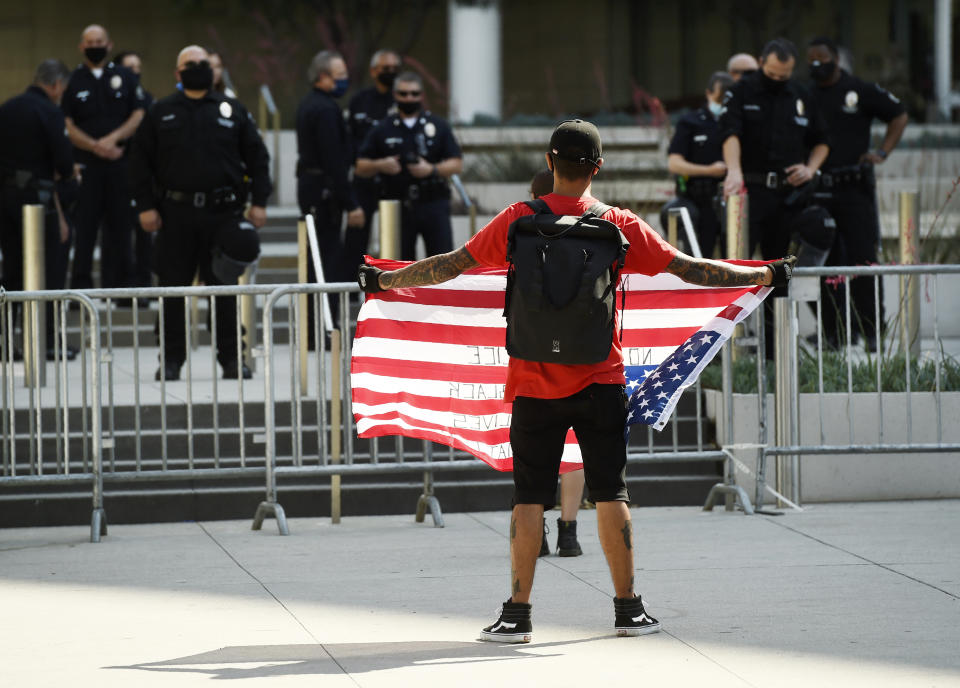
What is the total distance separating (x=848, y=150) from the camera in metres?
11.9

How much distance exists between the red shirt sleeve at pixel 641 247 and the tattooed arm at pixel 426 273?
0.58 metres

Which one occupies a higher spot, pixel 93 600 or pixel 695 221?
pixel 695 221

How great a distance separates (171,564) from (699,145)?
242 inches

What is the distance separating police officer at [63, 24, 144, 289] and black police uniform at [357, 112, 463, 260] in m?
2.00

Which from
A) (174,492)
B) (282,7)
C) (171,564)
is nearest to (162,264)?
(174,492)

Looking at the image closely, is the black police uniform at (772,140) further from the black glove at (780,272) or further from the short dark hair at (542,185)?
the black glove at (780,272)

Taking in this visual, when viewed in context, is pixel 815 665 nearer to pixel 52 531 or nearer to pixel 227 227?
pixel 52 531

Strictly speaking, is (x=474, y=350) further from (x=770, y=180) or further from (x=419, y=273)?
(x=770, y=180)

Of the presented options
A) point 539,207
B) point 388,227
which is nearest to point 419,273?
point 539,207

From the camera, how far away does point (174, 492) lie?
9078 millimetres

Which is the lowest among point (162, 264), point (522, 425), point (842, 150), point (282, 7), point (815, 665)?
point (815, 665)

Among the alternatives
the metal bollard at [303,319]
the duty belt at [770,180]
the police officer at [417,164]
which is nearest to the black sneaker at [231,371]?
the metal bollard at [303,319]

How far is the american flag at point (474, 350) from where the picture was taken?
7.19 metres

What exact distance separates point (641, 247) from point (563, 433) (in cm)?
71
